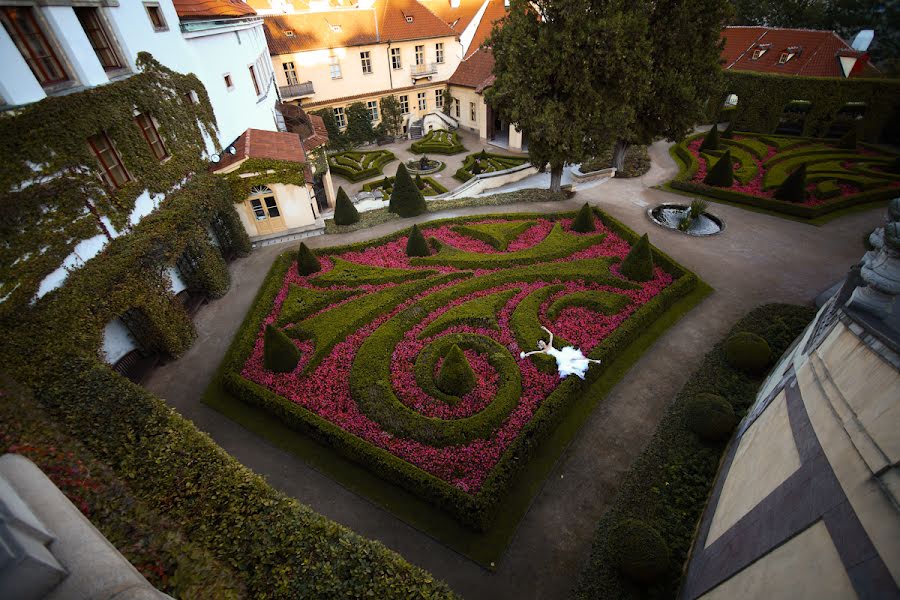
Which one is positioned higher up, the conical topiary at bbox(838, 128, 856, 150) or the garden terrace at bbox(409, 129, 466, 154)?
the conical topiary at bbox(838, 128, 856, 150)

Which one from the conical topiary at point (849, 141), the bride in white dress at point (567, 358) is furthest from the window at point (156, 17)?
the conical topiary at point (849, 141)

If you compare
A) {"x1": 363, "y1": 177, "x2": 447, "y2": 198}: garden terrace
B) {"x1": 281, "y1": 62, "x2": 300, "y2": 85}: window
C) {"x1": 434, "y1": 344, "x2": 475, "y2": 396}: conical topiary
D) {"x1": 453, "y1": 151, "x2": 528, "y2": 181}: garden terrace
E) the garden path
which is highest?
{"x1": 281, "y1": 62, "x2": 300, "y2": 85}: window

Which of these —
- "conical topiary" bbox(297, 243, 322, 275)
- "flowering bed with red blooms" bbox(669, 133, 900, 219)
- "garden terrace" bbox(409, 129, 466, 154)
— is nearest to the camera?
"conical topiary" bbox(297, 243, 322, 275)

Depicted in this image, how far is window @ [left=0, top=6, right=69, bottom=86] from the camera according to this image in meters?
11.3

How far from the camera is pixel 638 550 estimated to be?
8.88m

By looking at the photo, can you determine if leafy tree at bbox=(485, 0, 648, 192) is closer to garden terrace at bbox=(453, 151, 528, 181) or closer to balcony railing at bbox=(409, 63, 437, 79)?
garden terrace at bbox=(453, 151, 528, 181)

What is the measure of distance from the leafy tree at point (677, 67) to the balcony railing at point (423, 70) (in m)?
26.1

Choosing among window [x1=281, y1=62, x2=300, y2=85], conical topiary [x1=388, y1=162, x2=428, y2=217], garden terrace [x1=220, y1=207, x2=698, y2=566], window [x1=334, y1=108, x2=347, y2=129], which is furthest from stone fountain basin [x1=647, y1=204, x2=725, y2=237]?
window [x1=281, y1=62, x2=300, y2=85]

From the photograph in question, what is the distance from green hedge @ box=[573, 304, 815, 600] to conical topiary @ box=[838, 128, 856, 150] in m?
27.7

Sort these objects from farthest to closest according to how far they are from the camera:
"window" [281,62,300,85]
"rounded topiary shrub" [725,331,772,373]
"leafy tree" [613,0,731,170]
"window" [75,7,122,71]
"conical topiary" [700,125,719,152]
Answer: "window" [281,62,300,85]
"conical topiary" [700,125,719,152]
"leafy tree" [613,0,731,170]
"window" [75,7,122,71]
"rounded topiary shrub" [725,331,772,373]

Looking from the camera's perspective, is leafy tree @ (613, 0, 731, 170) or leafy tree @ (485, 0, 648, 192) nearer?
leafy tree @ (485, 0, 648, 192)

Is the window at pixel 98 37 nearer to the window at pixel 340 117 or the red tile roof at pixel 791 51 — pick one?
the window at pixel 340 117

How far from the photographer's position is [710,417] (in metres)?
11.6

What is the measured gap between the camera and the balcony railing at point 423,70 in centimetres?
4206
